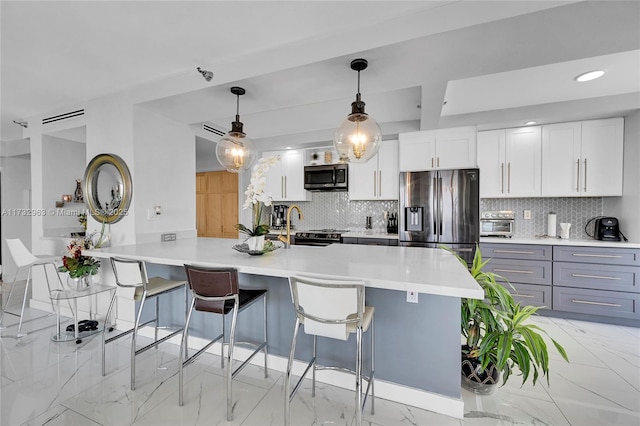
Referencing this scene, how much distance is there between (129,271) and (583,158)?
15.9 feet

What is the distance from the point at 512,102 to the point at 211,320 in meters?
3.96

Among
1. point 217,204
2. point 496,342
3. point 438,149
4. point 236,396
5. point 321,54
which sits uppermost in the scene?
point 321,54

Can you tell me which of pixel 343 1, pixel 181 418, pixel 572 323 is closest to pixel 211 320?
Result: pixel 181 418

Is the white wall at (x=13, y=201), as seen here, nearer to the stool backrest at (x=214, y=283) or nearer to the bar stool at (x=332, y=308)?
the stool backrest at (x=214, y=283)

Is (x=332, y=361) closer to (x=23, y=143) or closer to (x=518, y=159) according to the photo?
(x=518, y=159)

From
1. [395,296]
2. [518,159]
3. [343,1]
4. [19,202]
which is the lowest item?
[395,296]

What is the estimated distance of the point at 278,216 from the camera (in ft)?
16.6

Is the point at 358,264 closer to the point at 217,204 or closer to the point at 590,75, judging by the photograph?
the point at 590,75

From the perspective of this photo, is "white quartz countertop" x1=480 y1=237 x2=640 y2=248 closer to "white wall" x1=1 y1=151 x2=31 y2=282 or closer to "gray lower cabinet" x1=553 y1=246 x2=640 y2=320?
"gray lower cabinet" x1=553 y1=246 x2=640 y2=320

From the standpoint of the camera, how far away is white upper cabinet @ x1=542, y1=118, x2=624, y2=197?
308 cm

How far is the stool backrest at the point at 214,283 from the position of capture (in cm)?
163

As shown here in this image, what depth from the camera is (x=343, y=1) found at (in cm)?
164

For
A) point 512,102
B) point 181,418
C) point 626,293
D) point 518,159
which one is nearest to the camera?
point 181,418

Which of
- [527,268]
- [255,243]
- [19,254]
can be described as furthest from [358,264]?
[19,254]
